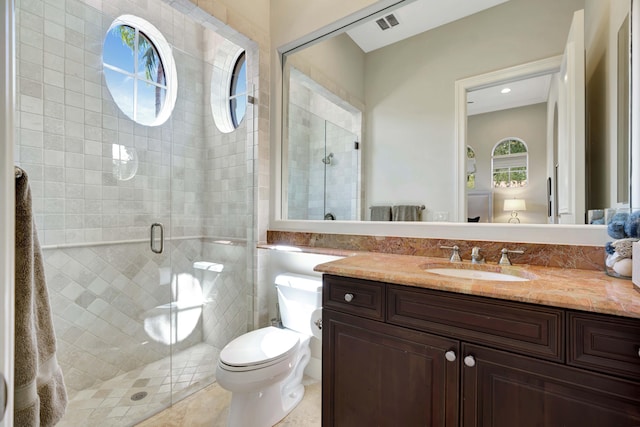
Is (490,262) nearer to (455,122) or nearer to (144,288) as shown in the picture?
(455,122)

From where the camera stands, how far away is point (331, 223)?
6.42 feet

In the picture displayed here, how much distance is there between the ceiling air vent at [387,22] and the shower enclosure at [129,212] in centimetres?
93

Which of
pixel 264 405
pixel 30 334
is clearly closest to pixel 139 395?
pixel 264 405

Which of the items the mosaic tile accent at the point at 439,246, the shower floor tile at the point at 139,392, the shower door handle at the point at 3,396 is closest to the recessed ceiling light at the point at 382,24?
the mosaic tile accent at the point at 439,246

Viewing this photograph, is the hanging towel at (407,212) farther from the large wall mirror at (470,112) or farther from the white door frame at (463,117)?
the white door frame at (463,117)

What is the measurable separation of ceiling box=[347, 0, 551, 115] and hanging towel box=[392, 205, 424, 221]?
57cm

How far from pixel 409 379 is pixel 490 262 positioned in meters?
0.70

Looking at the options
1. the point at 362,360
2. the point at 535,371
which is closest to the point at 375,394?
the point at 362,360

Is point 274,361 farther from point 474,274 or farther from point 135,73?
point 135,73

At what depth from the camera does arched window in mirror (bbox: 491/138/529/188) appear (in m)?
1.38

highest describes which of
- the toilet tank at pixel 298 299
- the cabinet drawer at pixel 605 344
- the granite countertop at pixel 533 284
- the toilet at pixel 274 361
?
the granite countertop at pixel 533 284

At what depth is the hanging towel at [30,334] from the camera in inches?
26.3

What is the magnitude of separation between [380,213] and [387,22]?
115 cm

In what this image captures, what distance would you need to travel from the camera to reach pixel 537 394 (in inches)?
33.2
